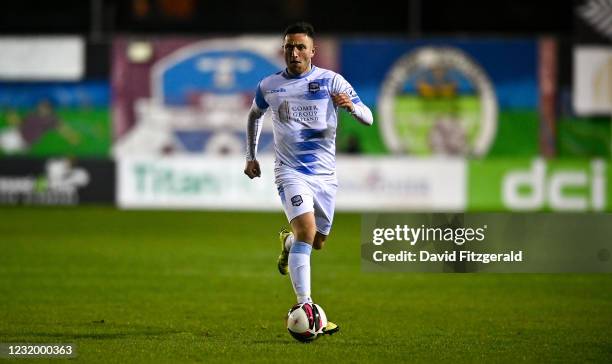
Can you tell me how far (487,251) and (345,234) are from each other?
34.4 feet

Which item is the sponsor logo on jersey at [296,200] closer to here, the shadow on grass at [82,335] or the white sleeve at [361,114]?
the white sleeve at [361,114]

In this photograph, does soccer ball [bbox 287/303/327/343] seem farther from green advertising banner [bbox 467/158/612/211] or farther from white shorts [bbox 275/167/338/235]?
green advertising banner [bbox 467/158/612/211]

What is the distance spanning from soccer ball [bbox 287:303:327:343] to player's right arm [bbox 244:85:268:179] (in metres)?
1.23

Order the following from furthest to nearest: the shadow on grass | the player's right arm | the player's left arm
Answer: the player's right arm < the shadow on grass < the player's left arm

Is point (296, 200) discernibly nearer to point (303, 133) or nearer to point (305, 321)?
point (303, 133)

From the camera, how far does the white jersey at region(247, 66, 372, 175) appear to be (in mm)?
8984

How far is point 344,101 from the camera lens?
863cm

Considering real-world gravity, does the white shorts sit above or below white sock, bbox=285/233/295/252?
above

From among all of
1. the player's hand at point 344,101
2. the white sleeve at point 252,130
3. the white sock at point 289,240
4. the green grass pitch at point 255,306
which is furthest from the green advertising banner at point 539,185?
the player's hand at point 344,101

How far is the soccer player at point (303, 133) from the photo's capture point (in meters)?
8.82

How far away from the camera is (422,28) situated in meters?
32.1

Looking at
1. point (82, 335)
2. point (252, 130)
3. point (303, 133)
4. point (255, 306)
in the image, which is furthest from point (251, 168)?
point (255, 306)

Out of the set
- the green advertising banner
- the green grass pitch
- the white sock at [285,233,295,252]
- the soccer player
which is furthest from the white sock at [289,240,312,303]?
the green advertising banner

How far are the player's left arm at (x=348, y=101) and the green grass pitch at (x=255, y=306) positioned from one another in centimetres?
158
